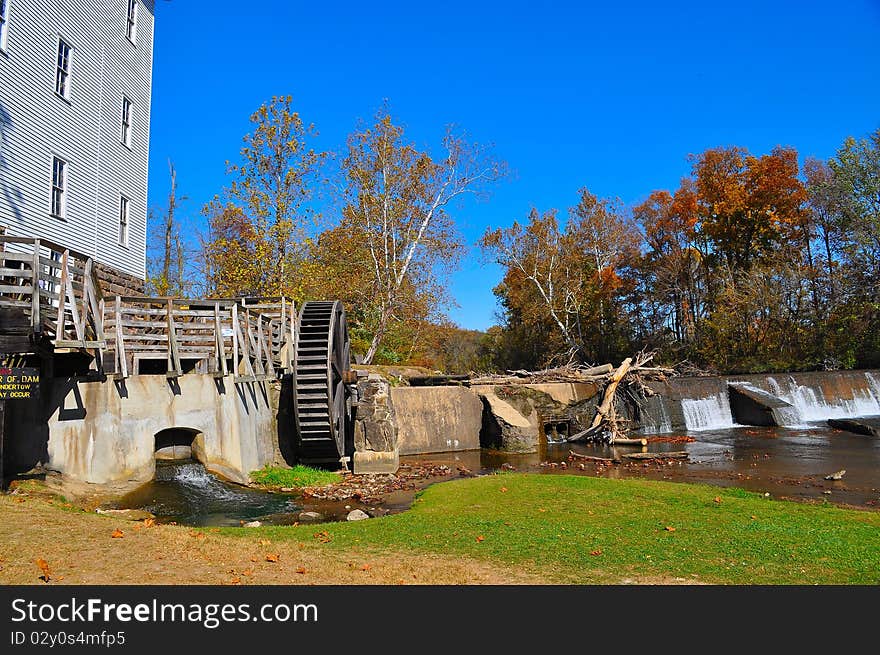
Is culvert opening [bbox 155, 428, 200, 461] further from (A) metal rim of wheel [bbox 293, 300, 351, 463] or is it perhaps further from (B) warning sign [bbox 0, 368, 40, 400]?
(B) warning sign [bbox 0, 368, 40, 400]

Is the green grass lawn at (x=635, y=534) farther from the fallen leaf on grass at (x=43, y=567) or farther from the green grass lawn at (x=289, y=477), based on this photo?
the green grass lawn at (x=289, y=477)

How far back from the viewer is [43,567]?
18.5ft

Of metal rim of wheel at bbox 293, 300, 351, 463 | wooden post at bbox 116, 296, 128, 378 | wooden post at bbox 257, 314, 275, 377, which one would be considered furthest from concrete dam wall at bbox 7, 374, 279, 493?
wooden post at bbox 257, 314, 275, 377

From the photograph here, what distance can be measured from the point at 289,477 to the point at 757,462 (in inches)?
435

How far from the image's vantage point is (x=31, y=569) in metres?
5.62

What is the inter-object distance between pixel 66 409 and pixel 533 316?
116 ft

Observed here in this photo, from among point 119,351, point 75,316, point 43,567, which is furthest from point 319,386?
point 43,567

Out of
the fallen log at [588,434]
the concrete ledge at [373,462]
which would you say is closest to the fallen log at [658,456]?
the fallen log at [588,434]

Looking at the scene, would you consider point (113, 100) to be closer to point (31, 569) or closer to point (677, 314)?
point (31, 569)

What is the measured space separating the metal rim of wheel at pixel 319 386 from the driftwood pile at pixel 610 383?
780cm

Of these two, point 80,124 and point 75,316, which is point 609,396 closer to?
point 75,316

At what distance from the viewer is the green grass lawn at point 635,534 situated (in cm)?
626

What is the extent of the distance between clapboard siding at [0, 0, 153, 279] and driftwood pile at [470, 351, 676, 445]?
12539 millimetres
